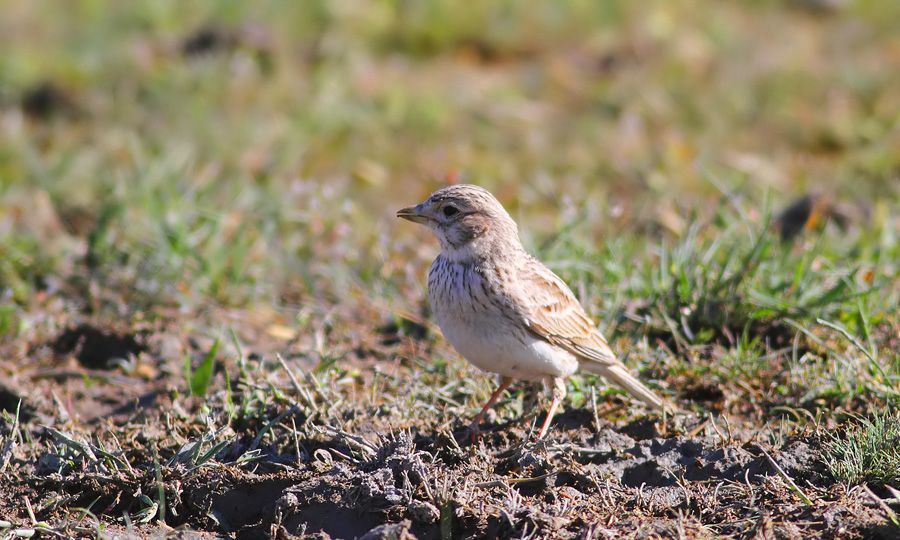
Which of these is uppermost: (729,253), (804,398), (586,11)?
(586,11)

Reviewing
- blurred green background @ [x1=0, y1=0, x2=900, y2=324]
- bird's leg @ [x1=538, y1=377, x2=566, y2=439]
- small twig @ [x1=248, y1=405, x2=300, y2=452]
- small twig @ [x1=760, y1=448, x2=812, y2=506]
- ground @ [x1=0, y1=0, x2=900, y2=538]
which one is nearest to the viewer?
small twig @ [x1=760, y1=448, x2=812, y2=506]

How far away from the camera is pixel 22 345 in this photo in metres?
5.67

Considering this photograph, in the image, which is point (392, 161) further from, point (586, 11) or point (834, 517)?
point (834, 517)

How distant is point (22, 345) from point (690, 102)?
18.7 ft

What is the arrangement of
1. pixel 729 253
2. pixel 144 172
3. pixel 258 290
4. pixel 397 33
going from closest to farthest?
pixel 729 253 → pixel 258 290 → pixel 144 172 → pixel 397 33

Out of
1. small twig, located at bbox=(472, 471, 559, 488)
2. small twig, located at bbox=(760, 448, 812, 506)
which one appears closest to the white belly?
small twig, located at bbox=(472, 471, 559, 488)

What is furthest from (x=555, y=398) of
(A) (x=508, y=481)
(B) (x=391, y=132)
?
(B) (x=391, y=132)

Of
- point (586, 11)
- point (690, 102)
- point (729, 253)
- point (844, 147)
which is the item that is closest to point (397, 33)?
point (586, 11)

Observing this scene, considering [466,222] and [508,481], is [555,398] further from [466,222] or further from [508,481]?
[466,222]

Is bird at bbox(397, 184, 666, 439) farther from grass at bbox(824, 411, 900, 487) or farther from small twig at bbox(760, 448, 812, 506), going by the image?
grass at bbox(824, 411, 900, 487)

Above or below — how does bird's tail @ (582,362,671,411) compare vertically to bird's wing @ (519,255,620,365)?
below

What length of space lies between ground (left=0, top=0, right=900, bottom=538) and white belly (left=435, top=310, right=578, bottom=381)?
295 mm

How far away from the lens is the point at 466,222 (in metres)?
5.05

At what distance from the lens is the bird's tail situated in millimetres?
4883
